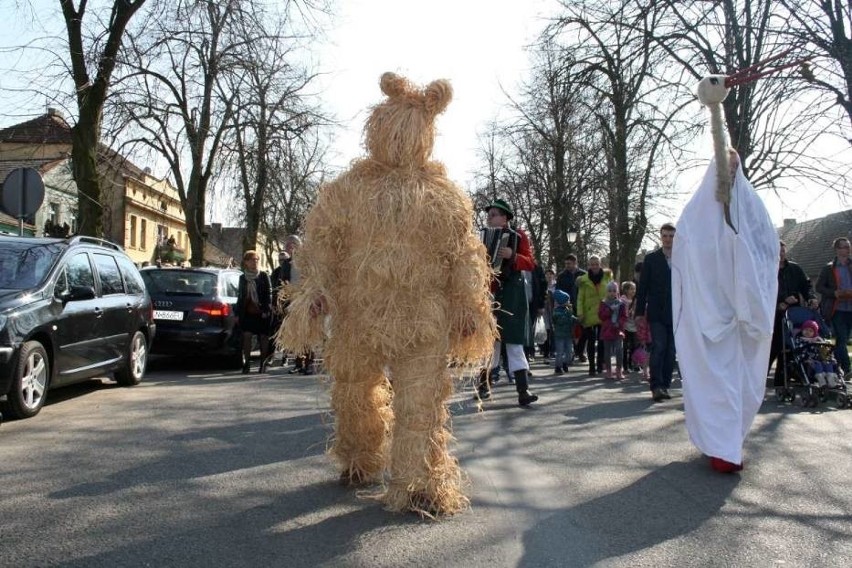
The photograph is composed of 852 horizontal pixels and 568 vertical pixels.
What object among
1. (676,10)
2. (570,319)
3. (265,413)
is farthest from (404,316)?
(676,10)

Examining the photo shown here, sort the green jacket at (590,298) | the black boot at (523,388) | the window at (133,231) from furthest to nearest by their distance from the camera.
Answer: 1. the window at (133,231)
2. the green jacket at (590,298)
3. the black boot at (523,388)

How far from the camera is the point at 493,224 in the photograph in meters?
7.19

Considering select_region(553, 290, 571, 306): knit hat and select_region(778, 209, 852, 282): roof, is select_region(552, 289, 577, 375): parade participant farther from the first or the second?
select_region(778, 209, 852, 282): roof

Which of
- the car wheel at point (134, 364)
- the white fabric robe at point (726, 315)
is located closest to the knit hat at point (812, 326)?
the white fabric robe at point (726, 315)

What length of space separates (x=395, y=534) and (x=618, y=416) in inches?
166

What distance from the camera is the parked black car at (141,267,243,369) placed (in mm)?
11344

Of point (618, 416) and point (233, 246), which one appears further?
point (233, 246)

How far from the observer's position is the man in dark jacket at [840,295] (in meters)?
10.8

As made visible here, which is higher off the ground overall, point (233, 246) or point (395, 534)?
point (233, 246)

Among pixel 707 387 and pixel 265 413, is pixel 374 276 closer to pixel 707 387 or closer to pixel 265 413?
pixel 707 387

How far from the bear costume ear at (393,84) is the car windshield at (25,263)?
4.54 m

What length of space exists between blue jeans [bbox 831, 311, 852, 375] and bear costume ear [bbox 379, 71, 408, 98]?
30.3 ft

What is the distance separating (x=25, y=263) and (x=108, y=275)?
1535 millimetres

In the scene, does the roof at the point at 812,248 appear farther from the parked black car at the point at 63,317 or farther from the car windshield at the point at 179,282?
the parked black car at the point at 63,317
